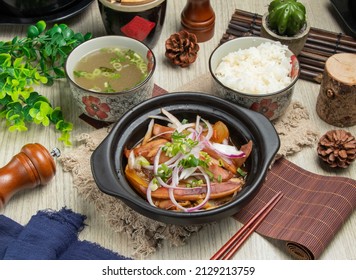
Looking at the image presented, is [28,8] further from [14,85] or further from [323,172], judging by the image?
[323,172]

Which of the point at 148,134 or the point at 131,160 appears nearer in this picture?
the point at 131,160

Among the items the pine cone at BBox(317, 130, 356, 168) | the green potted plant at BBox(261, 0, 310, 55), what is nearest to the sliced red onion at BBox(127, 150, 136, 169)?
the pine cone at BBox(317, 130, 356, 168)

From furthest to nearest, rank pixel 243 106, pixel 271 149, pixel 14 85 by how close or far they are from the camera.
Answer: pixel 14 85
pixel 243 106
pixel 271 149

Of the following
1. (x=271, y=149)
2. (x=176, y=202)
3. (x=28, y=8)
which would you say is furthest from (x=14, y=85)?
(x=271, y=149)

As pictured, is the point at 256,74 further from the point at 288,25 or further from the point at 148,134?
the point at 148,134

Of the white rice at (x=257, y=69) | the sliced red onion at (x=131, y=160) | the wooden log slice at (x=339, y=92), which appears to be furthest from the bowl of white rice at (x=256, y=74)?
the sliced red onion at (x=131, y=160)

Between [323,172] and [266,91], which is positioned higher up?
[266,91]

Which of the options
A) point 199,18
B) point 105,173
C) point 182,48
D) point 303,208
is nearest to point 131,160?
point 105,173

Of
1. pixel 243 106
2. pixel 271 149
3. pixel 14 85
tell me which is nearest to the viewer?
pixel 271 149
